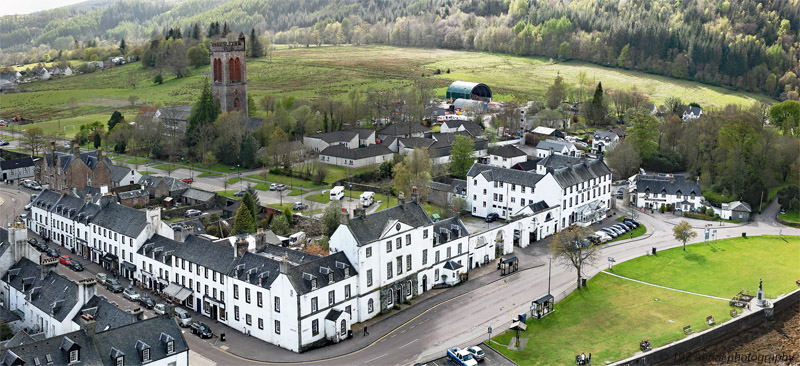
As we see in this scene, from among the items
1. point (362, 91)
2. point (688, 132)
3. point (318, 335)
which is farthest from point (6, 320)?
point (362, 91)

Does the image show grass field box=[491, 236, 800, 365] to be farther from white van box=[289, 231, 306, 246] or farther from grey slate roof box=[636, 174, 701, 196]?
white van box=[289, 231, 306, 246]

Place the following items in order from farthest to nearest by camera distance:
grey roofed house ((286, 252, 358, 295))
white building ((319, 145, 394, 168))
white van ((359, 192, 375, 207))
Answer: white building ((319, 145, 394, 168)), white van ((359, 192, 375, 207)), grey roofed house ((286, 252, 358, 295))

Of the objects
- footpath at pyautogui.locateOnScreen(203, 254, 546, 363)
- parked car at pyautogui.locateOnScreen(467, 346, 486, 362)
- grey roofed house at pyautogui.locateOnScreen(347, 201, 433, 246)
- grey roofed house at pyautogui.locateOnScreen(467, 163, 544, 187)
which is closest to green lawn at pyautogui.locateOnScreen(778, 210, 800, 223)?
grey roofed house at pyautogui.locateOnScreen(467, 163, 544, 187)

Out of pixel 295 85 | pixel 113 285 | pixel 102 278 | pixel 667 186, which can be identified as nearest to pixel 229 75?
pixel 295 85

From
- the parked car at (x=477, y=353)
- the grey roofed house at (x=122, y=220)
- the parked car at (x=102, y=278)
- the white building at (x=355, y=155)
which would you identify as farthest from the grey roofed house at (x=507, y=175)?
the parked car at (x=102, y=278)

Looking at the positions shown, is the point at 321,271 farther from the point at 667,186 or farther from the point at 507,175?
the point at 667,186

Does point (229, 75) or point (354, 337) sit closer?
point (354, 337)

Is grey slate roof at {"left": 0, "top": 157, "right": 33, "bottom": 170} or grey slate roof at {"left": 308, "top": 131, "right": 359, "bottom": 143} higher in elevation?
grey slate roof at {"left": 308, "top": 131, "right": 359, "bottom": 143}
